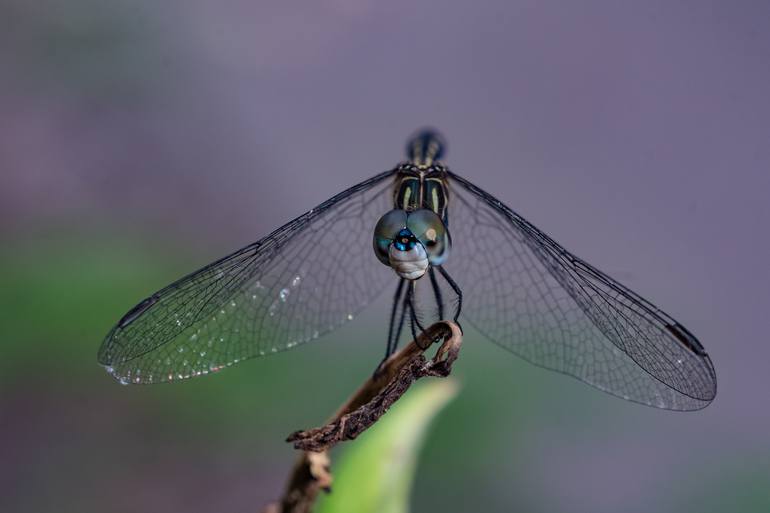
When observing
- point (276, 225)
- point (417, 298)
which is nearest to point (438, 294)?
point (417, 298)

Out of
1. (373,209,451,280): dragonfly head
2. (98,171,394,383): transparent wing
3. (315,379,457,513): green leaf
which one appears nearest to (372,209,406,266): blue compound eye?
(373,209,451,280): dragonfly head

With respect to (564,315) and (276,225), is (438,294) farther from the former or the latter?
(276,225)

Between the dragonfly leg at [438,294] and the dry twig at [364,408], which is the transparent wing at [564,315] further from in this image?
the dry twig at [364,408]

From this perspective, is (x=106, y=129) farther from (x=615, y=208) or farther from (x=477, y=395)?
(x=615, y=208)

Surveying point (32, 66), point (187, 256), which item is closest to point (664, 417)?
point (187, 256)

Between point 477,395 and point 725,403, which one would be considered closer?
point 477,395

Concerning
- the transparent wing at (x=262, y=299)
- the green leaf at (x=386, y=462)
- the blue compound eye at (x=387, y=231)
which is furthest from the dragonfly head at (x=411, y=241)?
the green leaf at (x=386, y=462)

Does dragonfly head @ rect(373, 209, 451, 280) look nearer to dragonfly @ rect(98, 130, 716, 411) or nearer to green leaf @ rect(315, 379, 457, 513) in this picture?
dragonfly @ rect(98, 130, 716, 411)
